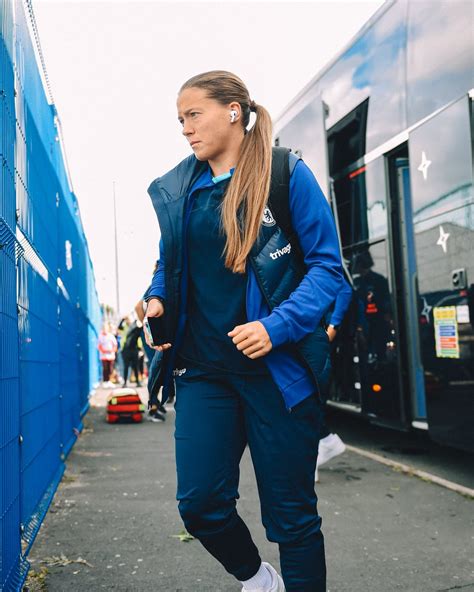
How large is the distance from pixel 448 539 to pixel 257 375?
7.05 feet

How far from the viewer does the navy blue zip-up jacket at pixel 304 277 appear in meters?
2.33

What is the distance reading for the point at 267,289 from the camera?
7.90 feet

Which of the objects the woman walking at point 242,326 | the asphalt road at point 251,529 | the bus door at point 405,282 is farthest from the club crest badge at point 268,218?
the bus door at point 405,282

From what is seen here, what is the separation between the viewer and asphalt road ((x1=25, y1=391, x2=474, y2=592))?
3.35 m

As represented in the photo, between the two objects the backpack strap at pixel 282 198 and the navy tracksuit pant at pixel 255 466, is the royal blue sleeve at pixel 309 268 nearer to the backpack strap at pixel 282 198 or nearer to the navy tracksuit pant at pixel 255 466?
the backpack strap at pixel 282 198

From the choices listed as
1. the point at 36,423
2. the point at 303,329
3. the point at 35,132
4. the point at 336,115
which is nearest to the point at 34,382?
the point at 36,423

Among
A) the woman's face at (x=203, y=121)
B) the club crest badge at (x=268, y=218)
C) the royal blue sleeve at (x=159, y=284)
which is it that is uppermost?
the woman's face at (x=203, y=121)

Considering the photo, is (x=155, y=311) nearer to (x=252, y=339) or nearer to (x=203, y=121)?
(x=252, y=339)

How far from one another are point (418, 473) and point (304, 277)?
12.2 feet

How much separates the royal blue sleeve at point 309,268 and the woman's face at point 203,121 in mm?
296

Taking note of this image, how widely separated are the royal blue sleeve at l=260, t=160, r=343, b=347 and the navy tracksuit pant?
235 mm

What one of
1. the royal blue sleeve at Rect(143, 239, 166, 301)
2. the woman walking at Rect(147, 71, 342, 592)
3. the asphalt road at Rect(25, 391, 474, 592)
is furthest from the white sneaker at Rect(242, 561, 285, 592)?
the royal blue sleeve at Rect(143, 239, 166, 301)

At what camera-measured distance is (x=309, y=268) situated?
8.16 feet

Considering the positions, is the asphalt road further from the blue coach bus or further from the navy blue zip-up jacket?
the navy blue zip-up jacket
